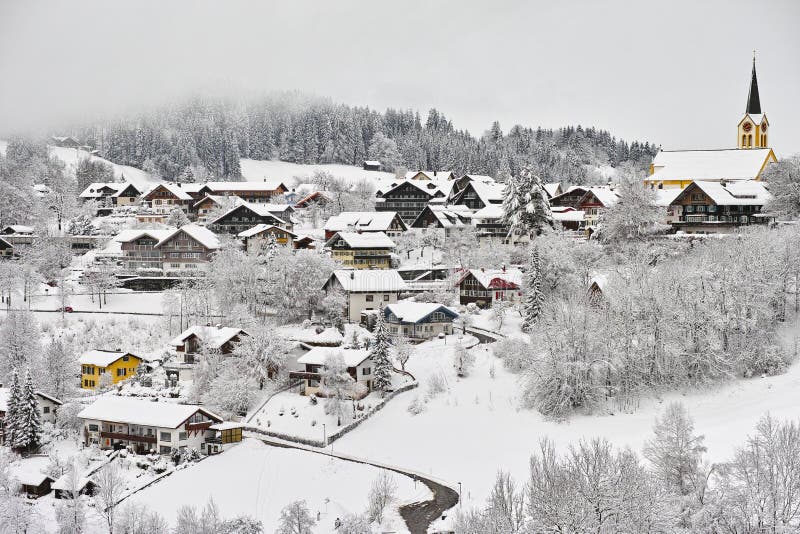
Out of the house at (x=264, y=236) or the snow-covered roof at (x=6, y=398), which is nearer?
the snow-covered roof at (x=6, y=398)

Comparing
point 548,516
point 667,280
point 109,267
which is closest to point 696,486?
point 548,516

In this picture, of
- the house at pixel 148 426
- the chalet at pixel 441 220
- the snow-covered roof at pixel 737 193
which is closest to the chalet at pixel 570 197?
the chalet at pixel 441 220

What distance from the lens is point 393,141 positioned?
153 metres

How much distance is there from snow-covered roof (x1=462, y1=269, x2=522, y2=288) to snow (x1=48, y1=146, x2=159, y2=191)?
77962 millimetres

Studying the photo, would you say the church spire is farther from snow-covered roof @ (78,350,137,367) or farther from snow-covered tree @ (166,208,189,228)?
snow-covered roof @ (78,350,137,367)

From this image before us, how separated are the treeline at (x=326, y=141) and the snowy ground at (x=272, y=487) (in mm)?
83095

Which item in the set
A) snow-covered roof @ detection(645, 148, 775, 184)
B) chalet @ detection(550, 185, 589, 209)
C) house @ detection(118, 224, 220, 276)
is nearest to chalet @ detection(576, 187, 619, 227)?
chalet @ detection(550, 185, 589, 209)

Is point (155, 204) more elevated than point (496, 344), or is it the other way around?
point (155, 204)

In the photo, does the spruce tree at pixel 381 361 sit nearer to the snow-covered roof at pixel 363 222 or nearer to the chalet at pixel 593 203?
the snow-covered roof at pixel 363 222

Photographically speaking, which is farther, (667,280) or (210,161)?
(210,161)

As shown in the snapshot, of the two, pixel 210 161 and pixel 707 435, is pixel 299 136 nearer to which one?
pixel 210 161

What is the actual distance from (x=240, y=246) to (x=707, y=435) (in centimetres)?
5091

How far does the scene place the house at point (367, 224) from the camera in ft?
261

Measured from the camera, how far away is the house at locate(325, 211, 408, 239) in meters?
79.7
